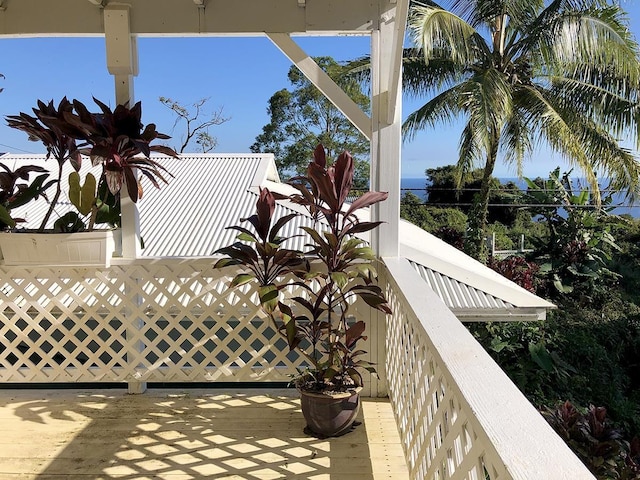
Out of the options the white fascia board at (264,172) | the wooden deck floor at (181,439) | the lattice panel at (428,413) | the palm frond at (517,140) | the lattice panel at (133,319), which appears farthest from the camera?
the palm frond at (517,140)

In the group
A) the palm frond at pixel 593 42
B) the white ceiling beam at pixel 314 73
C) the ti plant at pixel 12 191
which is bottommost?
the ti plant at pixel 12 191

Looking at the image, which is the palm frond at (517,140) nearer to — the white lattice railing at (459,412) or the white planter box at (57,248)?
the white lattice railing at (459,412)

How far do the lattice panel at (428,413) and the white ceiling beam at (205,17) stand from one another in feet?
4.89

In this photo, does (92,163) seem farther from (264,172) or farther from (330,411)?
(264,172)

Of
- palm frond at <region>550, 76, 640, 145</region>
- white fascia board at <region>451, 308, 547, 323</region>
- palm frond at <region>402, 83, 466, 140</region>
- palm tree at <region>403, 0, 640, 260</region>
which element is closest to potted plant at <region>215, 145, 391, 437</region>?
white fascia board at <region>451, 308, 547, 323</region>

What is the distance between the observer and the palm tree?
31.1 ft

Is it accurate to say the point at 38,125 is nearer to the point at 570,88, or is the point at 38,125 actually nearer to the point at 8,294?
the point at 8,294

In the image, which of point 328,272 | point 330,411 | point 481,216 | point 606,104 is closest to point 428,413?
point 330,411

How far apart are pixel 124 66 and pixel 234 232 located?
4.65 metres

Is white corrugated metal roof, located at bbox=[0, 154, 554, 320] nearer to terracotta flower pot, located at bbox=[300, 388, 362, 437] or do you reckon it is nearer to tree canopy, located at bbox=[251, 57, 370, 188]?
terracotta flower pot, located at bbox=[300, 388, 362, 437]

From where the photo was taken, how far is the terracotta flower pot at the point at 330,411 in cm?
275

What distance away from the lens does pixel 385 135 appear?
3.17 metres

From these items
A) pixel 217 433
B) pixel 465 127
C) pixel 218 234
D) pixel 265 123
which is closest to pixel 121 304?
pixel 217 433

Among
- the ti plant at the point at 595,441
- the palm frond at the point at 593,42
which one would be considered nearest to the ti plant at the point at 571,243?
the palm frond at the point at 593,42
